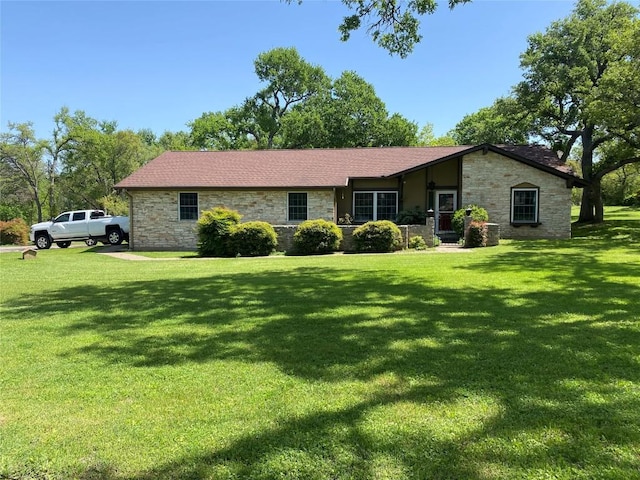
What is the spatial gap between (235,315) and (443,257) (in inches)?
338

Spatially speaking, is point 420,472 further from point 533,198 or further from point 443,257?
point 533,198

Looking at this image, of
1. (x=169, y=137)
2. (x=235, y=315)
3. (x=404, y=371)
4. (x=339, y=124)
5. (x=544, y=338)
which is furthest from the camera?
(x=169, y=137)

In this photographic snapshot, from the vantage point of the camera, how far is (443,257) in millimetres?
13547

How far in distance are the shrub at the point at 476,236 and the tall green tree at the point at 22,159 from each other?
46.5 m

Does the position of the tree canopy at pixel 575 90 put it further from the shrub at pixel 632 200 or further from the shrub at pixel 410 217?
the shrub at pixel 632 200

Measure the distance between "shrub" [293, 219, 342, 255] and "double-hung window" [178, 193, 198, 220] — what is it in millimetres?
6996

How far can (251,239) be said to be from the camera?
1659 centimetres

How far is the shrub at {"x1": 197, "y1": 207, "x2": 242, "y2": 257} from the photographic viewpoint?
1664 centimetres

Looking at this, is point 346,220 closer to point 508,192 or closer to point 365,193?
point 365,193

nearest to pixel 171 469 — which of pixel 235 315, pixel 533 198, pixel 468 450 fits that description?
pixel 468 450

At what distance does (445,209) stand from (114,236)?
16.8 m

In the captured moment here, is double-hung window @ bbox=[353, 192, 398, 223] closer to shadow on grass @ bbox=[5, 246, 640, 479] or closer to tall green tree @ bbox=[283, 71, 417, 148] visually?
shadow on grass @ bbox=[5, 246, 640, 479]

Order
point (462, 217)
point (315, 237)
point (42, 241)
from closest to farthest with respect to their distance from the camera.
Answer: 1. point (315, 237)
2. point (462, 217)
3. point (42, 241)

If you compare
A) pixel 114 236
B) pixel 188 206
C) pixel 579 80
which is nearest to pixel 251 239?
→ pixel 188 206
